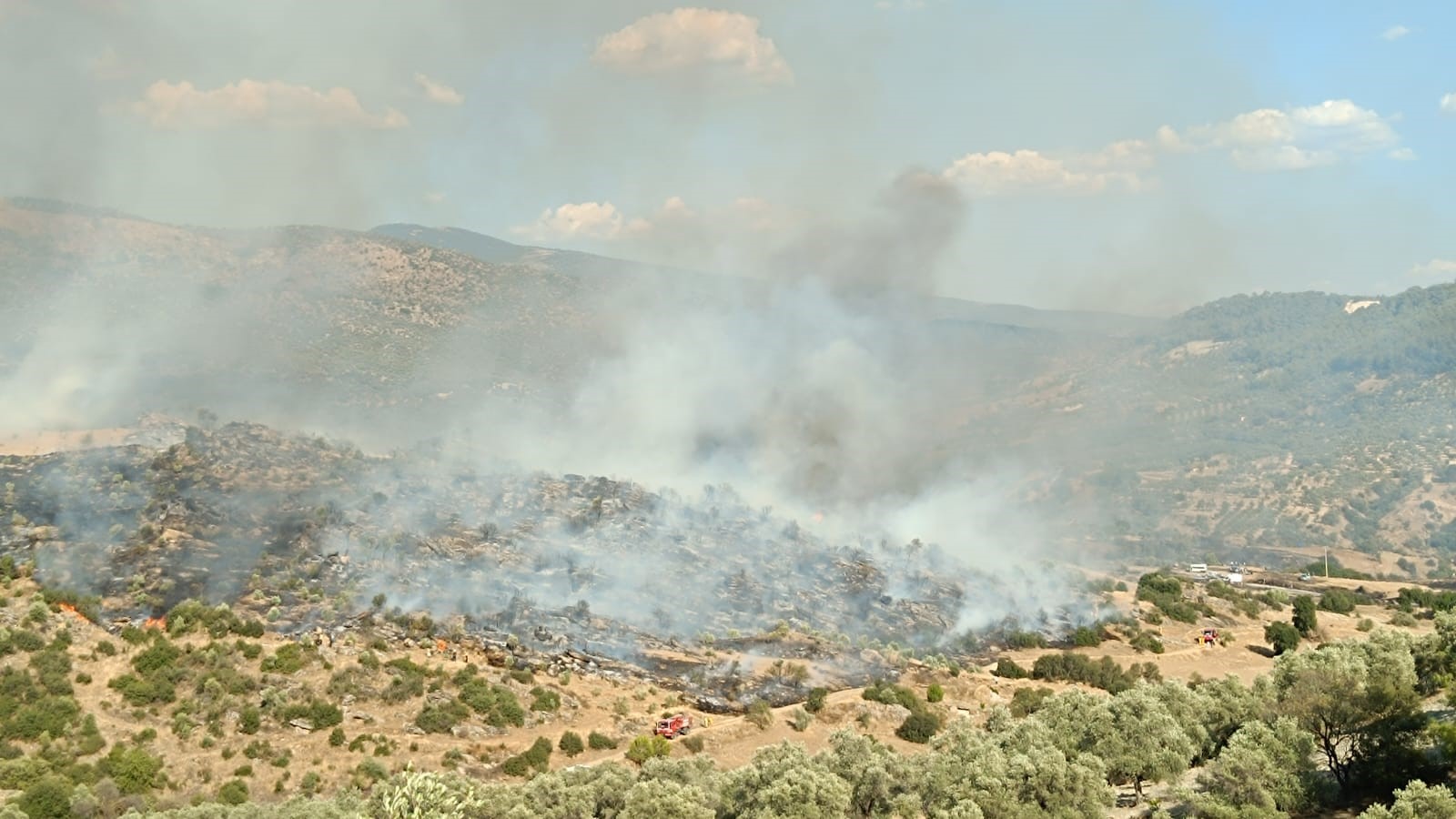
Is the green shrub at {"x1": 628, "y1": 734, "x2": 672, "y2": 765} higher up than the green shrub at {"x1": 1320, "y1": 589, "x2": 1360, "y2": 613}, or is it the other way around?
the green shrub at {"x1": 1320, "y1": 589, "x2": 1360, "y2": 613}

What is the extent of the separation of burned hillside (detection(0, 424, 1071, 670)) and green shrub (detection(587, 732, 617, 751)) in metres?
9.34

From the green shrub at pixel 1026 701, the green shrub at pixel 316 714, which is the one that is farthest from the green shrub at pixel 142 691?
the green shrub at pixel 1026 701

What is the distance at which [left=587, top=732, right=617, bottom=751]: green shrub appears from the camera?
1591 inches

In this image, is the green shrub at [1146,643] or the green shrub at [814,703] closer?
the green shrub at [814,703]

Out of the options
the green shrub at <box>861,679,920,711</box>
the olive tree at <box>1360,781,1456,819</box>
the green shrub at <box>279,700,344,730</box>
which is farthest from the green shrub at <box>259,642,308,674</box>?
the olive tree at <box>1360,781,1456,819</box>

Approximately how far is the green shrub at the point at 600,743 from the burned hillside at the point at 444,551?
30.6ft

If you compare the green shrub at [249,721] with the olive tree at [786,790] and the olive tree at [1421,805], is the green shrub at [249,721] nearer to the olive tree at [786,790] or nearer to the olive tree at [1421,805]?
the olive tree at [786,790]

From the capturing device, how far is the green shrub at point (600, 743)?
133 feet

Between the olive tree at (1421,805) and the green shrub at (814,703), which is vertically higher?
the olive tree at (1421,805)

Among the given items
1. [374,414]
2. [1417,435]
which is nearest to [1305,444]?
[1417,435]

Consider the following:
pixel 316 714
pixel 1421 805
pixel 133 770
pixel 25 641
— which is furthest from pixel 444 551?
pixel 1421 805

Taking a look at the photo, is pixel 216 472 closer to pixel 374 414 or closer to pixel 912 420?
pixel 374 414

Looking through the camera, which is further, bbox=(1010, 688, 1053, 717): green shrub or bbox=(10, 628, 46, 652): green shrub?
bbox=(1010, 688, 1053, 717): green shrub

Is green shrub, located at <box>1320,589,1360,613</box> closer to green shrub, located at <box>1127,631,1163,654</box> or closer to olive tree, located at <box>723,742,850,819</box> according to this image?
green shrub, located at <box>1127,631,1163,654</box>
